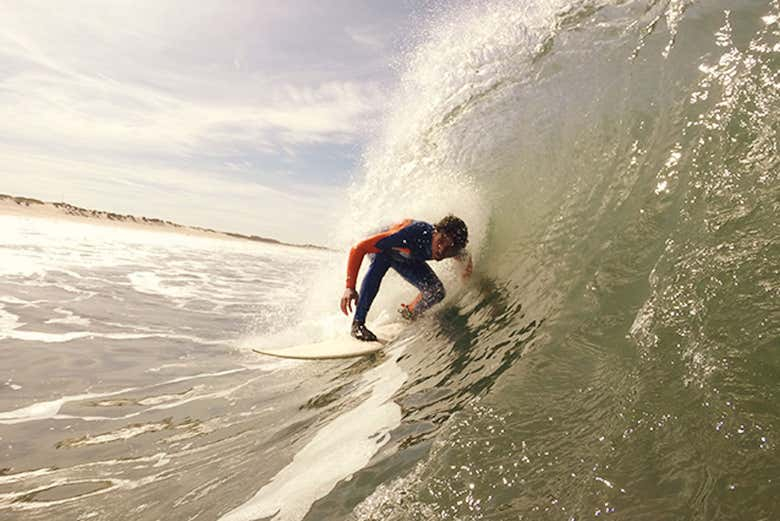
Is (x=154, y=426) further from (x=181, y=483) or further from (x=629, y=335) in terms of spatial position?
(x=629, y=335)

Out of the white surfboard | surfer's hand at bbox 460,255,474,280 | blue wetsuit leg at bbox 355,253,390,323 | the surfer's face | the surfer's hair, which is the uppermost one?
the surfer's hair

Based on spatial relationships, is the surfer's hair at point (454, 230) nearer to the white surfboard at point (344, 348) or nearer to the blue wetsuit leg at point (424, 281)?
the blue wetsuit leg at point (424, 281)

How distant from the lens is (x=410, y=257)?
5074 millimetres

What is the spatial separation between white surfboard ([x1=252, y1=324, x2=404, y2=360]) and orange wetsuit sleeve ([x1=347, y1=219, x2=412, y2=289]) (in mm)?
629

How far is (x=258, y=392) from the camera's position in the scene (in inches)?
184

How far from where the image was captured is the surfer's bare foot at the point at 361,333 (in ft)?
15.9

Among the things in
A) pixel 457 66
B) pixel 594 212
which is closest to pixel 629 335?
pixel 594 212

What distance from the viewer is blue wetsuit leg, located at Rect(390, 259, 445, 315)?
5.15 m

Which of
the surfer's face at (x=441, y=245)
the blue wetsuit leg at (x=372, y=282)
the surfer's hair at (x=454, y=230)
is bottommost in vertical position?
the blue wetsuit leg at (x=372, y=282)

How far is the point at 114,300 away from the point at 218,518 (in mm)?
Answer: 7591

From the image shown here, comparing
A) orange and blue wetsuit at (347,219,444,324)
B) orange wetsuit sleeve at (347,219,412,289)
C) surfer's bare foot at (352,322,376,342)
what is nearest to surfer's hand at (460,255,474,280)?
orange and blue wetsuit at (347,219,444,324)

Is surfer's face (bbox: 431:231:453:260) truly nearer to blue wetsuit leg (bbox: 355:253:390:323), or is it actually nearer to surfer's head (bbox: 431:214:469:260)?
surfer's head (bbox: 431:214:469:260)

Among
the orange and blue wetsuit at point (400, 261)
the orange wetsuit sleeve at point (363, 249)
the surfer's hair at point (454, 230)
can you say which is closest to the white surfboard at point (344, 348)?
the orange and blue wetsuit at point (400, 261)

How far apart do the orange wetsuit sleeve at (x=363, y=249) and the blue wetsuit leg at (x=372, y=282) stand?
0.36ft
